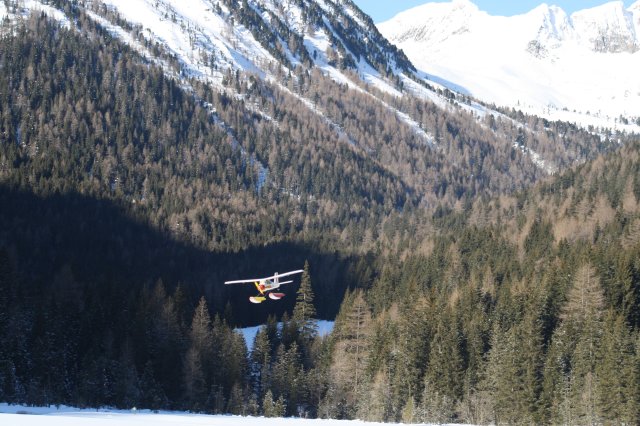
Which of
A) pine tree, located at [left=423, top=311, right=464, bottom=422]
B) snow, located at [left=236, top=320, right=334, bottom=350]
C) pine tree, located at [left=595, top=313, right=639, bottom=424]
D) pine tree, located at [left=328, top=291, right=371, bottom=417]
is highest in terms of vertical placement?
pine tree, located at [left=595, top=313, right=639, bottom=424]

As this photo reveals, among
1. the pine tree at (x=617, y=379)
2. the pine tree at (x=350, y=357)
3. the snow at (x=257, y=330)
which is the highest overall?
the pine tree at (x=617, y=379)

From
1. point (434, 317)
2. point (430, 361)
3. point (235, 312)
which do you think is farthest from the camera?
point (235, 312)

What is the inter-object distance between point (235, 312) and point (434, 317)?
71037 millimetres

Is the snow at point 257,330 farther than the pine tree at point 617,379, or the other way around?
the snow at point 257,330

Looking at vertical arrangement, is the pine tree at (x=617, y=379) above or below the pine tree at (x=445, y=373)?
above

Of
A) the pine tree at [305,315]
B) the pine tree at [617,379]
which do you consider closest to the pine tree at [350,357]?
the pine tree at [305,315]

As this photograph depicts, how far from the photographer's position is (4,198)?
176 meters

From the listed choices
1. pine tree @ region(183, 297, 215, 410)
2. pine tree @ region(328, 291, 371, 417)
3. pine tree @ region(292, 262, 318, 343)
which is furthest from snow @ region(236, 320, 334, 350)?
pine tree @ region(328, 291, 371, 417)

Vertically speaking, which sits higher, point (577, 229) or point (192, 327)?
point (577, 229)

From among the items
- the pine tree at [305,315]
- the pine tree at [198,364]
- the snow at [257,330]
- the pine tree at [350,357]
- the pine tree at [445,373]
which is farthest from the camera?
the snow at [257,330]

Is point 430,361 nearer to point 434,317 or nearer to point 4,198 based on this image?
point 434,317

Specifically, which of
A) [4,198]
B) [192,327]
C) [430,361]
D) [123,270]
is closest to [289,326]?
[192,327]

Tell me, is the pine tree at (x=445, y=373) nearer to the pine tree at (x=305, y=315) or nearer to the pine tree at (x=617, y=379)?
the pine tree at (x=617, y=379)

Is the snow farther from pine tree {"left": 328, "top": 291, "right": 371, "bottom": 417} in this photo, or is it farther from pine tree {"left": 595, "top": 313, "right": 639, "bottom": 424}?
pine tree {"left": 595, "top": 313, "right": 639, "bottom": 424}
